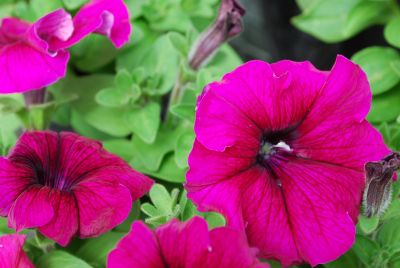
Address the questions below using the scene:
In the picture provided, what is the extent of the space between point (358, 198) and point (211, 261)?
210mm

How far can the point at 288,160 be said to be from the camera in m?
0.75

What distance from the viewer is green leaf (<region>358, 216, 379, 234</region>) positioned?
0.70m

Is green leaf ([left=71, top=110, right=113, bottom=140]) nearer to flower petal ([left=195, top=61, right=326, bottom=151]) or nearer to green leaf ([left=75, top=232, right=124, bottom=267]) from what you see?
green leaf ([left=75, top=232, right=124, bottom=267])

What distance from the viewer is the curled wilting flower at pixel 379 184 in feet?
2.06

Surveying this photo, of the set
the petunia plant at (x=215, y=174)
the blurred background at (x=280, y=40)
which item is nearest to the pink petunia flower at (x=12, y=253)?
the petunia plant at (x=215, y=174)

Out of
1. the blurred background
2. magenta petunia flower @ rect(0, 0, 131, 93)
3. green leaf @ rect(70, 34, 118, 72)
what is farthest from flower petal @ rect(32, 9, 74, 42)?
the blurred background

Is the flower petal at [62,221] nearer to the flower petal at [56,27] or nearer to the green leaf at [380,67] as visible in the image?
the flower petal at [56,27]

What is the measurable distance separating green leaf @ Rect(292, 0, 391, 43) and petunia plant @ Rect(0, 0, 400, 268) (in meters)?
0.27

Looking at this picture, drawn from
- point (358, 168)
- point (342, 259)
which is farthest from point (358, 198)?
point (342, 259)

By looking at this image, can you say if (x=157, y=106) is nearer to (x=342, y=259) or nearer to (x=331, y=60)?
(x=342, y=259)

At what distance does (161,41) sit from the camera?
3.51 feet

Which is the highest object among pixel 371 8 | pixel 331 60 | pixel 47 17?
pixel 47 17

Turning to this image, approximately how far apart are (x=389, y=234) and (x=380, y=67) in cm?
37

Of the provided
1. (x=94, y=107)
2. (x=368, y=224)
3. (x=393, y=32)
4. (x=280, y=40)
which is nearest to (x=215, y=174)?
(x=368, y=224)
